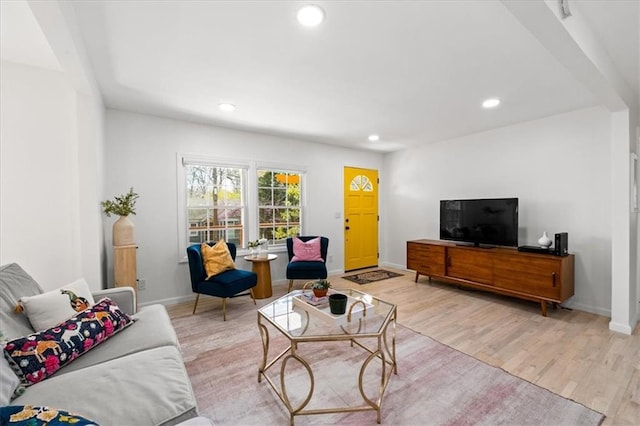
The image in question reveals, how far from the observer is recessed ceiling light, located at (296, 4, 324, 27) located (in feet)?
5.52

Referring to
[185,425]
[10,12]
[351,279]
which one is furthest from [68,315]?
[351,279]

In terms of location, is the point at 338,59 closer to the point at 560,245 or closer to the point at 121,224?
the point at 121,224

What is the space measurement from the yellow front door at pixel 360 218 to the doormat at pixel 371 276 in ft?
1.17

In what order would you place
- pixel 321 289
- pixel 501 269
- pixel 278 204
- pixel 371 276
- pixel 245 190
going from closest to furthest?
pixel 321 289
pixel 501 269
pixel 245 190
pixel 278 204
pixel 371 276

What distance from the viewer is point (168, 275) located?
146 inches

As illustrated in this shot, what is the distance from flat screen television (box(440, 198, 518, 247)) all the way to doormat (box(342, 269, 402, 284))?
3.84ft

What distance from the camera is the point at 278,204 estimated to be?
184 inches

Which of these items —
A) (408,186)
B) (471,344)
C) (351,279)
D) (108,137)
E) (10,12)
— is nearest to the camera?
(10,12)

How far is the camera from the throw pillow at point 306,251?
422 cm

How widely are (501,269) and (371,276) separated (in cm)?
204

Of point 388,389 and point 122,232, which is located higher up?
point 122,232

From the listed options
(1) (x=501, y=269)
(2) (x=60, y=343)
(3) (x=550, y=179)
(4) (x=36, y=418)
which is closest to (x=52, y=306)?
(2) (x=60, y=343)

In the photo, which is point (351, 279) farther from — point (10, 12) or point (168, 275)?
point (10, 12)

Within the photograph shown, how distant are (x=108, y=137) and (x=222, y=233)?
5.91 ft
